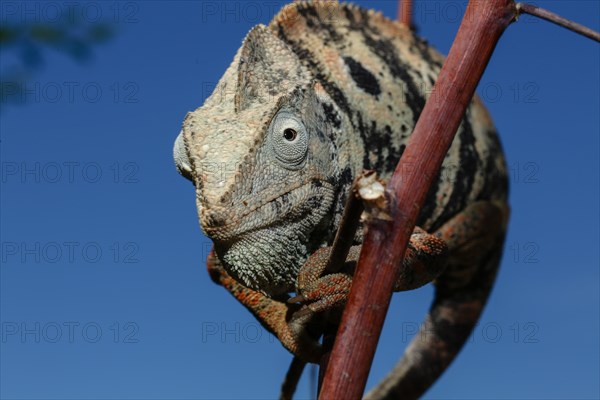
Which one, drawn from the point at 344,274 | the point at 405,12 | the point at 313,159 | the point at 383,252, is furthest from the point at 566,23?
the point at 405,12

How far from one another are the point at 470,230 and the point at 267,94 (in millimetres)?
1336

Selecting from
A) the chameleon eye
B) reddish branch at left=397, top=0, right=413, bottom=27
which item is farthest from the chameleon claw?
reddish branch at left=397, top=0, right=413, bottom=27

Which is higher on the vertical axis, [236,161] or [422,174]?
[236,161]

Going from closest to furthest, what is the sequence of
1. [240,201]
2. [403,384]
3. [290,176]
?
[240,201], [290,176], [403,384]

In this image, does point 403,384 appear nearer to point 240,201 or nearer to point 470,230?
point 470,230

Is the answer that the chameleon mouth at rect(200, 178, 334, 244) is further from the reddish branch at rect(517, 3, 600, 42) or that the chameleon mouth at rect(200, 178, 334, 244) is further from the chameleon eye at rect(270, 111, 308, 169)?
the reddish branch at rect(517, 3, 600, 42)

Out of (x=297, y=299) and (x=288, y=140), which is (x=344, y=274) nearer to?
(x=297, y=299)

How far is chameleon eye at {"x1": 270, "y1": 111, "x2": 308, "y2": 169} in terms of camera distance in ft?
9.24

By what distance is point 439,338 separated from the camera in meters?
4.70

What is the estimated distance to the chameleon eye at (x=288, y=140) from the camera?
9.24ft

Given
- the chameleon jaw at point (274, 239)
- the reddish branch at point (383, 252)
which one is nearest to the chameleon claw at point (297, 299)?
the chameleon jaw at point (274, 239)

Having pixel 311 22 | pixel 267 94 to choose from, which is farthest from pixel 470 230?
pixel 267 94

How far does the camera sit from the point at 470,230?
3945mm

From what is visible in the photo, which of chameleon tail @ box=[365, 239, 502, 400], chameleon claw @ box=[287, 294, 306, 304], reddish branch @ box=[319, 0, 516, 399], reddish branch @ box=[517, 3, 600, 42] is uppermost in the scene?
chameleon tail @ box=[365, 239, 502, 400]
